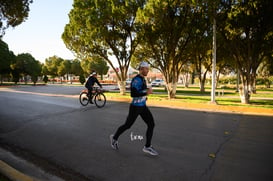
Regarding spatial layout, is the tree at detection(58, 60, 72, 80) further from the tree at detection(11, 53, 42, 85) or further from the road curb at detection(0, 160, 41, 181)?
the road curb at detection(0, 160, 41, 181)

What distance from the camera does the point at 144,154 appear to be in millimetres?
3939

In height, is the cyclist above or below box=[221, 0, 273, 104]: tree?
below

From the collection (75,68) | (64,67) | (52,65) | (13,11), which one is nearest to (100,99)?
(13,11)

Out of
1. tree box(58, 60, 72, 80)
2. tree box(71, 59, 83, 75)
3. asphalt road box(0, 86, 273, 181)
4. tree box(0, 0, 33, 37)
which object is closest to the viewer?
asphalt road box(0, 86, 273, 181)

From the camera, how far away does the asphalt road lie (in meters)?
3.18

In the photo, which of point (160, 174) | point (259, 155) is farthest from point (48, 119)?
point (259, 155)

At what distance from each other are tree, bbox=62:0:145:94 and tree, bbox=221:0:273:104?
6940 millimetres

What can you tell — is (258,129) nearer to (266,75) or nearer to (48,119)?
(48,119)

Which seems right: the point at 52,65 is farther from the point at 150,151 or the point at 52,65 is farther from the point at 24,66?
the point at 150,151

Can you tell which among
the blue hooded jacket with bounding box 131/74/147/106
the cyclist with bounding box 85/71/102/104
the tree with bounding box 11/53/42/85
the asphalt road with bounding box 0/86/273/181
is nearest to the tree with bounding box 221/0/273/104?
the asphalt road with bounding box 0/86/273/181

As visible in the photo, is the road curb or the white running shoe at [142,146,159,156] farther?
the white running shoe at [142,146,159,156]

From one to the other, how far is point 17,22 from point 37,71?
4213 cm

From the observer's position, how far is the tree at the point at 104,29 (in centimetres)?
1459

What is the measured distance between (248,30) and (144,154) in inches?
413
